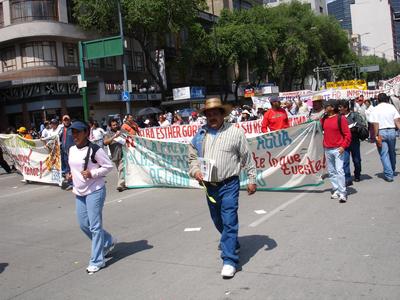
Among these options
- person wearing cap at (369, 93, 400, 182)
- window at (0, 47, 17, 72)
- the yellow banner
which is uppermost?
window at (0, 47, 17, 72)

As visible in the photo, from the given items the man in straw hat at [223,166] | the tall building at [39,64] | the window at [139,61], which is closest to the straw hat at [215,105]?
the man in straw hat at [223,166]

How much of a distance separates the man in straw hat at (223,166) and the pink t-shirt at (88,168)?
1001mm

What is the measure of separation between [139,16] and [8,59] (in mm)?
9549

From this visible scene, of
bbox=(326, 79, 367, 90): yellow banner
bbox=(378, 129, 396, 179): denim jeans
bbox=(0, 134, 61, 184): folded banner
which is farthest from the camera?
bbox=(326, 79, 367, 90): yellow banner

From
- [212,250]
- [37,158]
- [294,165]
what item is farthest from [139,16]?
[212,250]

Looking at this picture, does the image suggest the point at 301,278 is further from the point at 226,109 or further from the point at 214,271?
the point at 226,109

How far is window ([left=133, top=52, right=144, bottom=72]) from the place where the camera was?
139 ft

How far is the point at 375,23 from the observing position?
570 feet

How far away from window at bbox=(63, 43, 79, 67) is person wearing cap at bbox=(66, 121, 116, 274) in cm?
3135

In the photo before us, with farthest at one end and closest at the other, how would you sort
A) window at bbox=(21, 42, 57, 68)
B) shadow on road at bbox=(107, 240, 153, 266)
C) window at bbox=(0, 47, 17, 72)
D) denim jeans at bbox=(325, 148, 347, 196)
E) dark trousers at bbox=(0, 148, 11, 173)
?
window at bbox=(0, 47, 17, 72), window at bbox=(21, 42, 57, 68), dark trousers at bbox=(0, 148, 11, 173), denim jeans at bbox=(325, 148, 347, 196), shadow on road at bbox=(107, 240, 153, 266)

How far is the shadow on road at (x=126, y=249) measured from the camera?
5.91m

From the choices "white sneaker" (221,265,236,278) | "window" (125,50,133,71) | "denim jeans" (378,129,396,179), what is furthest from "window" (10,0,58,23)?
"white sneaker" (221,265,236,278)

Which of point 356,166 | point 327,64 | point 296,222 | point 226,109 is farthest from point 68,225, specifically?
point 327,64

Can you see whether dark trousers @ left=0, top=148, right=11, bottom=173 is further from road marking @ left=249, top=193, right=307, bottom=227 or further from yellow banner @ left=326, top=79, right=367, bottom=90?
yellow banner @ left=326, top=79, right=367, bottom=90
